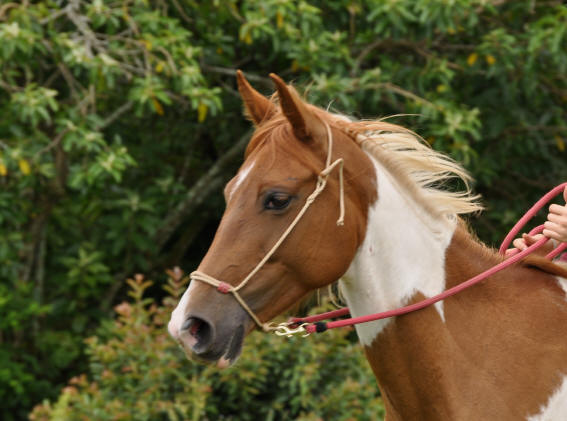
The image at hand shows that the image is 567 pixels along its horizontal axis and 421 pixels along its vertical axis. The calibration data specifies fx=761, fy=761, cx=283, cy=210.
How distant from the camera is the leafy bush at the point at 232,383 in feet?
13.7

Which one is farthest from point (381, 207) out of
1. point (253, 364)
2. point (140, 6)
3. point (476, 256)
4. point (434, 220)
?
point (140, 6)

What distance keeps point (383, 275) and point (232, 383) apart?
7.23 feet

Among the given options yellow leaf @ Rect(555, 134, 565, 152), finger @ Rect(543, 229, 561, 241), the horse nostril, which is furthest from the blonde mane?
yellow leaf @ Rect(555, 134, 565, 152)

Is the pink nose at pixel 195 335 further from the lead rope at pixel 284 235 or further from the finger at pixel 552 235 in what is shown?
the finger at pixel 552 235

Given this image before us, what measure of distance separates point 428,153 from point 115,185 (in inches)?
156

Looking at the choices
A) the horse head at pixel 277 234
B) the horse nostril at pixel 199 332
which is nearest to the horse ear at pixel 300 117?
the horse head at pixel 277 234

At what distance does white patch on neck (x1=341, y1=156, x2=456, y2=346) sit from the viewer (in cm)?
221

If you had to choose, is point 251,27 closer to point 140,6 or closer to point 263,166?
point 140,6

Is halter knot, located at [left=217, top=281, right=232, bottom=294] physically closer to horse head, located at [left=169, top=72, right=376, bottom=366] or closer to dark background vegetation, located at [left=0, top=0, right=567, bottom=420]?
horse head, located at [left=169, top=72, right=376, bottom=366]

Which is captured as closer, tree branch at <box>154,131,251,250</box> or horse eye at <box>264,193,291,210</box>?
horse eye at <box>264,193,291,210</box>

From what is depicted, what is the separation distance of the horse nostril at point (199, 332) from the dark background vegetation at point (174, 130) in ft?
6.93

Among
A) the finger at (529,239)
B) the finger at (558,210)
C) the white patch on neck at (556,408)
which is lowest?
the white patch on neck at (556,408)

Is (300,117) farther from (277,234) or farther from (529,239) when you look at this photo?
(529,239)

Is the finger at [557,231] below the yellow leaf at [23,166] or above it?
above
